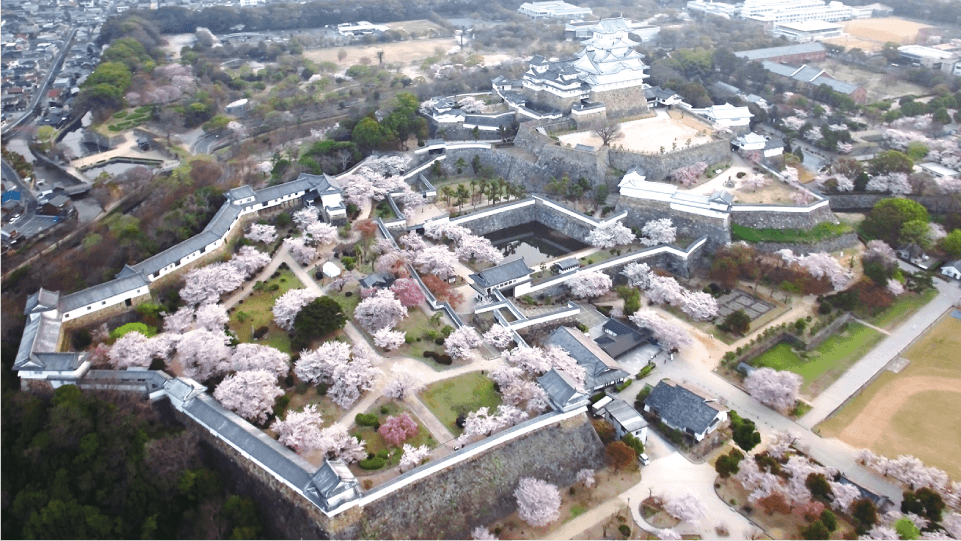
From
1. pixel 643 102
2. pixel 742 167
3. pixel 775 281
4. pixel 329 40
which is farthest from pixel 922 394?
pixel 329 40

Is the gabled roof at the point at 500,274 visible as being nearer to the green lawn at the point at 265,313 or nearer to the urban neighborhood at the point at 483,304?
the urban neighborhood at the point at 483,304

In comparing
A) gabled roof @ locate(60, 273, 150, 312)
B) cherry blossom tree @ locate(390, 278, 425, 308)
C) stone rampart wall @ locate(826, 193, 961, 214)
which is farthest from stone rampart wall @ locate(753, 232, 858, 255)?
gabled roof @ locate(60, 273, 150, 312)

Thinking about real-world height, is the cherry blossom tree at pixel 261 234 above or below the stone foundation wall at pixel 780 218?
below

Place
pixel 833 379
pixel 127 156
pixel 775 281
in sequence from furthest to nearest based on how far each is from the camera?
pixel 127 156, pixel 775 281, pixel 833 379

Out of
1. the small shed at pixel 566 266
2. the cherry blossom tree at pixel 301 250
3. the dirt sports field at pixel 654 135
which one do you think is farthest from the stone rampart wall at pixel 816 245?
the cherry blossom tree at pixel 301 250

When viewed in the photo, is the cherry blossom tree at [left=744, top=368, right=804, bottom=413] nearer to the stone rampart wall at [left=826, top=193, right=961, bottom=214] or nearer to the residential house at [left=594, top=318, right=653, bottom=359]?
the residential house at [left=594, top=318, right=653, bottom=359]

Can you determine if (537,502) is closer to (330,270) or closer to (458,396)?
(458,396)

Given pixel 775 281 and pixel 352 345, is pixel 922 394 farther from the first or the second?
pixel 352 345
